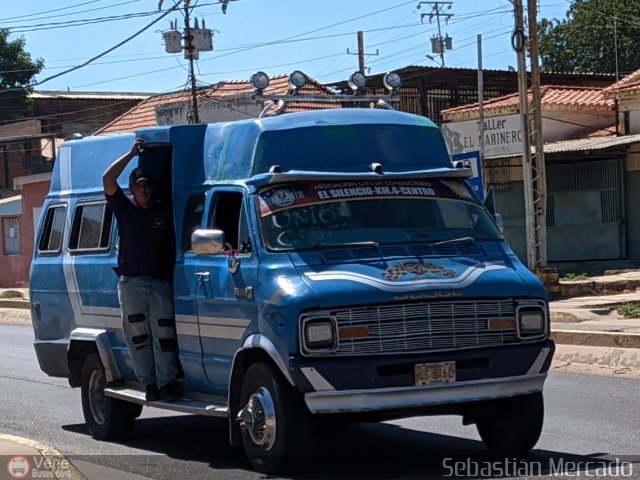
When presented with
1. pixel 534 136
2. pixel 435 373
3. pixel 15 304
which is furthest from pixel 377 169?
pixel 15 304

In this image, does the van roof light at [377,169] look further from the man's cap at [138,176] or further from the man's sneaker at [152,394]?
the man's sneaker at [152,394]

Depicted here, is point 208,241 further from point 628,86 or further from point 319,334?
point 628,86

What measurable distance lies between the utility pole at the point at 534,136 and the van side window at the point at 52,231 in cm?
1442

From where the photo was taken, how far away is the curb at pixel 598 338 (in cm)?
1455

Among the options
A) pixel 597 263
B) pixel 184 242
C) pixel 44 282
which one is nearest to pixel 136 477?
pixel 184 242

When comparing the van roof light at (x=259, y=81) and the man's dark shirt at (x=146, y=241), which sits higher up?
the van roof light at (x=259, y=81)

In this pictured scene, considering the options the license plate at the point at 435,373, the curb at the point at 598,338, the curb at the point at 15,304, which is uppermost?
the license plate at the point at 435,373

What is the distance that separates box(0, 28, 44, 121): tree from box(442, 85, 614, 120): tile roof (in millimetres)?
33122

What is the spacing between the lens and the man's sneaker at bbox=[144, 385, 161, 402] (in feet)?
30.5

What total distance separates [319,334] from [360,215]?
1235 mm

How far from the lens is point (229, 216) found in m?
8.77

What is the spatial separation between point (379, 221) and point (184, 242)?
1698 millimetres

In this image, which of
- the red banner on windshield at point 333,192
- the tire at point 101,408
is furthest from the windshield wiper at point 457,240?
the tire at point 101,408

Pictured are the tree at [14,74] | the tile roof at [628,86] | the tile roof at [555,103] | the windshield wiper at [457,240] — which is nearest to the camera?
the windshield wiper at [457,240]
